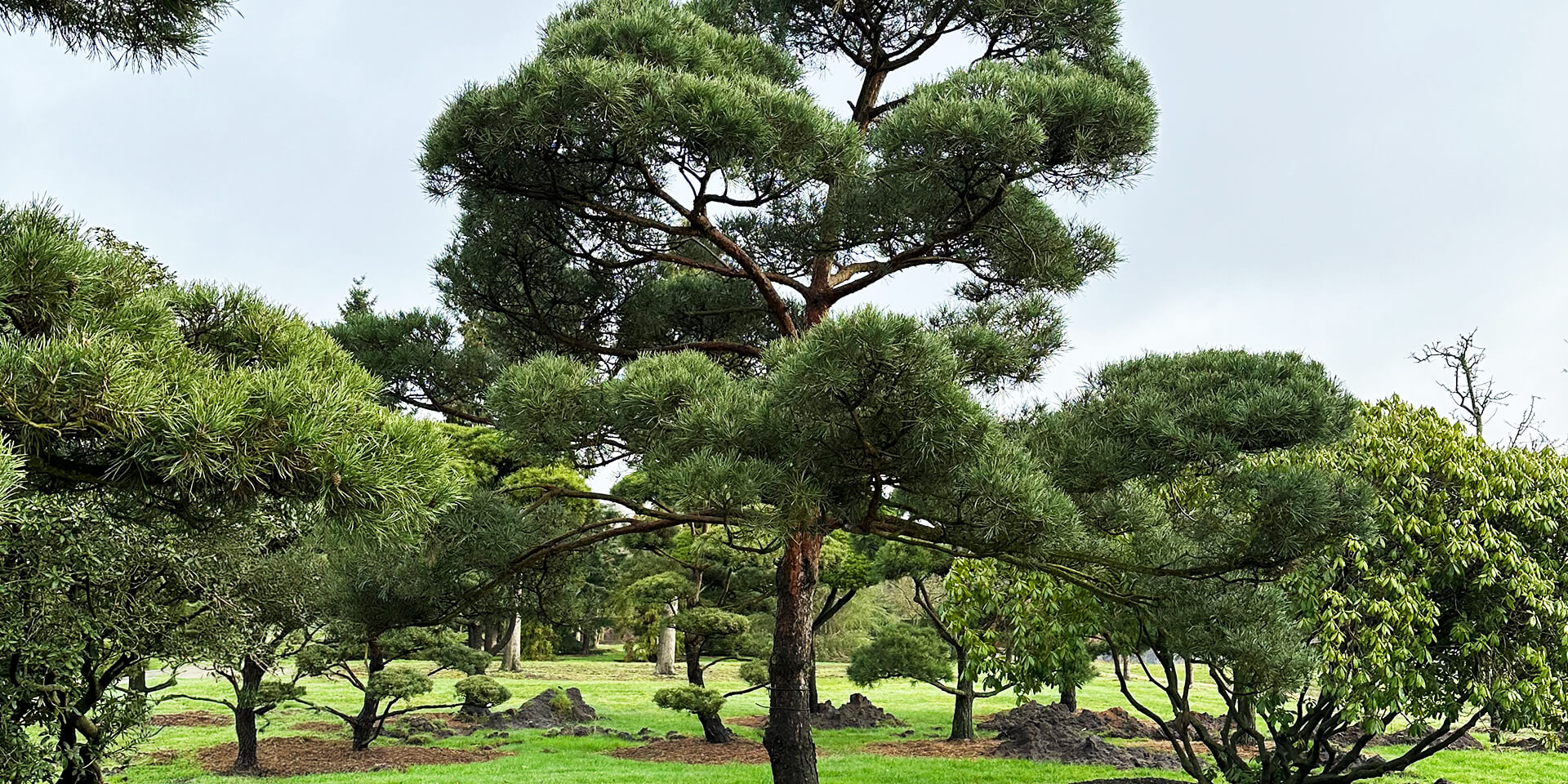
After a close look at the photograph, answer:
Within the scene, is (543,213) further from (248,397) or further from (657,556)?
(657,556)

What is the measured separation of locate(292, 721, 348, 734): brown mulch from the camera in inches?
472

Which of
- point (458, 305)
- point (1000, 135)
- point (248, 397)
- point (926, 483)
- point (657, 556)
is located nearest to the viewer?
point (248, 397)

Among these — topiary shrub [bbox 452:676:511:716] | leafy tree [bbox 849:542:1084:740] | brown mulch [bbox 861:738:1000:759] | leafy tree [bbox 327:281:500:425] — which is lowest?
brown mulch [bbox 861:738:1000:759]

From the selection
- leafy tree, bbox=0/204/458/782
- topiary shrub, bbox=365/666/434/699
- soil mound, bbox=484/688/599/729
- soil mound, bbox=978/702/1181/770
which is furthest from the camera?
soil mound, bbox=484/688/599/729

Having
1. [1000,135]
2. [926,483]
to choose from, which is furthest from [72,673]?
[1000,135]

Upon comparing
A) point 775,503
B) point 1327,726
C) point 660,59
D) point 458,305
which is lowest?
point 1327,726

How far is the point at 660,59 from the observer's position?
527cm

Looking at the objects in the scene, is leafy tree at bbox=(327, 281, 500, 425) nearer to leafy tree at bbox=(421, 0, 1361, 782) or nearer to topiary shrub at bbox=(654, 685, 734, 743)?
leafy tree at bbox=(421, 0, 1361, 782)

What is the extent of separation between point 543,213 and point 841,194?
1783mm

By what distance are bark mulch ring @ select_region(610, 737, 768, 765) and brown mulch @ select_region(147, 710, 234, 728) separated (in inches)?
226

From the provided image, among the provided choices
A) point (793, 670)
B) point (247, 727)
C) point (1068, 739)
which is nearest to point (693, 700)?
point (1068, 739)

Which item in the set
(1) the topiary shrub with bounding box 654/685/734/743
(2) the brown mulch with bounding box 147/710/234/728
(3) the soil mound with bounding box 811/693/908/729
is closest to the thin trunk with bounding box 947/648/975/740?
(3) the soil mound with bounding box 811/693/908/729

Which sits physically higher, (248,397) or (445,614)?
(248,397)

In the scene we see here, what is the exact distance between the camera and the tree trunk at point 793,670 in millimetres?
5957
